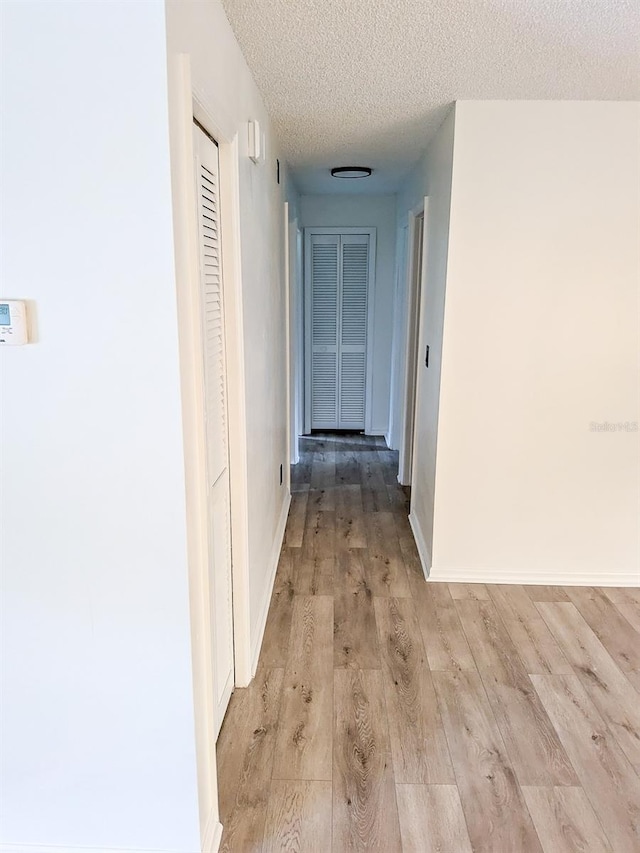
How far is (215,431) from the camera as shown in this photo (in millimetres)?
1932

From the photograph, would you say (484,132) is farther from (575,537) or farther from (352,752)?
(352,752)

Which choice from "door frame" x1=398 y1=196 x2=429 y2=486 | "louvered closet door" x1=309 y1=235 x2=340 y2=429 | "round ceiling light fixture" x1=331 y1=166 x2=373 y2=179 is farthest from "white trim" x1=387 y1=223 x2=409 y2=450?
"round ceiling light fixture" x1=331 y1=166 x2=373 y2=179

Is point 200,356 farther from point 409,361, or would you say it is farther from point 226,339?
point 409,361

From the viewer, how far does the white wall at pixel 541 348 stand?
8.84 feet

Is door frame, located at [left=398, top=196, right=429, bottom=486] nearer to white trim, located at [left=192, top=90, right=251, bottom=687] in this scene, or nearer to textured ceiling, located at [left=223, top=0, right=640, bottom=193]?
textured ceiling, located at [left=223, top=0, right=640, bottom=193]

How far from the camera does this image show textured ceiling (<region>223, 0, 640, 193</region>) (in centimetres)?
174

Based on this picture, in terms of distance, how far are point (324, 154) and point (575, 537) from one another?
106 inches

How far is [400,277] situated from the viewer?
5.20 m

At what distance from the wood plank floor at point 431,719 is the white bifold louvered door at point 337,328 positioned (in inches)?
112

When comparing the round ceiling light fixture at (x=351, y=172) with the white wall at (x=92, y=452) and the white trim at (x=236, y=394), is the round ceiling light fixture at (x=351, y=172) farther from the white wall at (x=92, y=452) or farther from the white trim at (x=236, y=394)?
the white wall at (x=92, y=452)

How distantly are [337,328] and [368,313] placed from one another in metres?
0.34

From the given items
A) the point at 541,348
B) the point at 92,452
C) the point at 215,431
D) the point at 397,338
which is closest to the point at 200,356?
the point at 92,452

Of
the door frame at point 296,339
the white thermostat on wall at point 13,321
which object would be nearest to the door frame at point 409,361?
the door frame at point 296,339

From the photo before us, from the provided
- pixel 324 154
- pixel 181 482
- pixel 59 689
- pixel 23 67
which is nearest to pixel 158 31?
pixel 23 67
